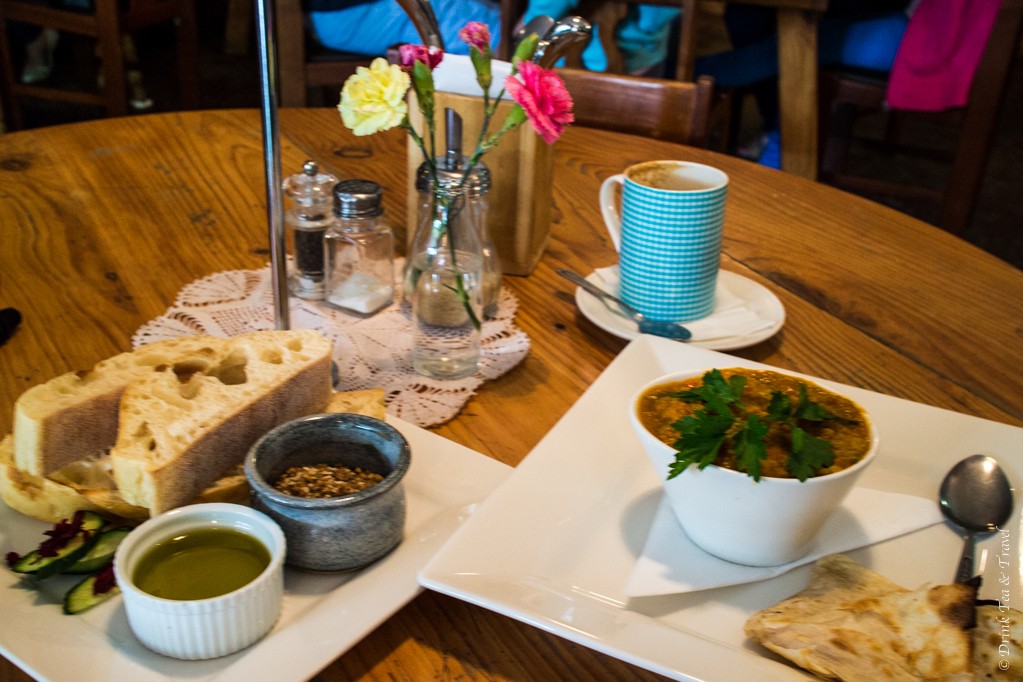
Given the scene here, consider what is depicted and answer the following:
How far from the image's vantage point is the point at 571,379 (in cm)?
89

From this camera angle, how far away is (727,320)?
0.97m

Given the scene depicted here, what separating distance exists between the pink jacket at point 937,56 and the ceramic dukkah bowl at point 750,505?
1.98 metres

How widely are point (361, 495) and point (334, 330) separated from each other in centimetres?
38

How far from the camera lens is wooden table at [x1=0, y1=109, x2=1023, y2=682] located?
0.61 m

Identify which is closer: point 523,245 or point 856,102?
point 523,245

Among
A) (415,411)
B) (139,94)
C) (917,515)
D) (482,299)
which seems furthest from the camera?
(139,94)

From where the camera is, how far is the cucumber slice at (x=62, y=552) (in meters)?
0.58

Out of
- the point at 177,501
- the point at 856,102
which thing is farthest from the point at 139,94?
the point at 177,501

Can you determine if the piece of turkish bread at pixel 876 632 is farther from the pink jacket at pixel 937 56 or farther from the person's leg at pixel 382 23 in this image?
the person's leg at pixel 382 23

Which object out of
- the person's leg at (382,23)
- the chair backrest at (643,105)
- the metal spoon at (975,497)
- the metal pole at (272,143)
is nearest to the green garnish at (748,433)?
the metal spoon at (975,497)

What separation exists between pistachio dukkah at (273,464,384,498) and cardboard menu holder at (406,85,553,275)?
0.45 metres

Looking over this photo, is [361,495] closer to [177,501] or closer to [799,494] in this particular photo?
[177,501]

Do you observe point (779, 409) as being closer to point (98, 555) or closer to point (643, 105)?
point (98, 555)

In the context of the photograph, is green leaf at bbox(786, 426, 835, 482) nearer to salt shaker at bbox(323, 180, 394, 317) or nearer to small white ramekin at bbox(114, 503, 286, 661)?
Result: small white ramekin at bbox(114, 503, 286, 661)
